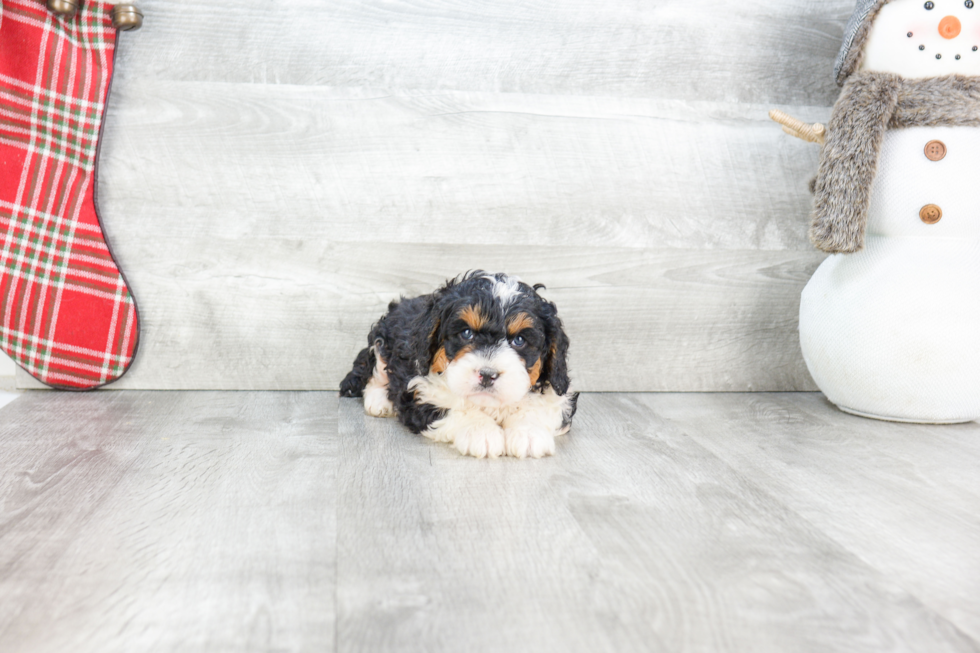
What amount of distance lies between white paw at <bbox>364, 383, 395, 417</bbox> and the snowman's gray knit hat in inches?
70.7

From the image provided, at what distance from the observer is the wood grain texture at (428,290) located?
8.61 feet

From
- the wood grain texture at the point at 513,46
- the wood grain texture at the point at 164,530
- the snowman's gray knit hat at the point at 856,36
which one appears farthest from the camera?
the wood grain texture at the point at 513,46

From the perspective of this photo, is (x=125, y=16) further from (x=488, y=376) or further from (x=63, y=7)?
(x=488, y=376)

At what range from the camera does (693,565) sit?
4.34ft

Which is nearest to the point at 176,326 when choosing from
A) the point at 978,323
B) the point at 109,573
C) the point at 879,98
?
the point at 109,573

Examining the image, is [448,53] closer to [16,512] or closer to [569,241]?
[569,241]

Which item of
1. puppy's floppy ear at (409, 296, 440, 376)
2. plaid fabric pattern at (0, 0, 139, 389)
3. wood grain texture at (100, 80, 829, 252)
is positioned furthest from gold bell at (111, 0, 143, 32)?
puppy's floppy ear at (409, 296, 440, 376)

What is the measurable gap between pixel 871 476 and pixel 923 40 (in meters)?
1.32

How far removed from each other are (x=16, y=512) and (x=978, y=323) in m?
2.52

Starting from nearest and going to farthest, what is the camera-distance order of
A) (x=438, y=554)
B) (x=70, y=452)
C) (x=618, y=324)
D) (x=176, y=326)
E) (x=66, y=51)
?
1. (x=438, y=554)
2. (x=70, y=452)
3. (x=66, y=51)
4. (x=176, y=326)
5. (x=618, y=324)

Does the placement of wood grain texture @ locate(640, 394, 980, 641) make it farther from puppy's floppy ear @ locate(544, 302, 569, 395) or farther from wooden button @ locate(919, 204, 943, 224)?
wooden button @ locate(919, 204, 943, 224)

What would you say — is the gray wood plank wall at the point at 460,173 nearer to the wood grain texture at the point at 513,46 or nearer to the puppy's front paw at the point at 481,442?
the wood grain texture at the point at 513,46

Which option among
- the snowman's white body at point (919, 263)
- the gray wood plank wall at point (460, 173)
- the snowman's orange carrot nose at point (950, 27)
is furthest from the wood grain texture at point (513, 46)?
the snowman's orange carrot nose at point (950, 27)

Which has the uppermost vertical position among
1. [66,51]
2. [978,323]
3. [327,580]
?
[66,51]
